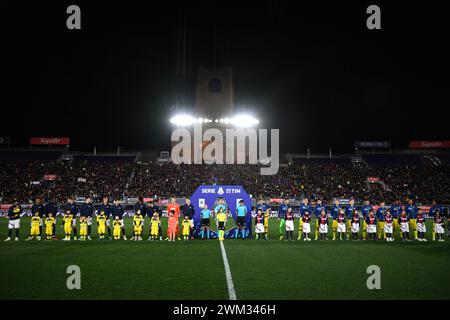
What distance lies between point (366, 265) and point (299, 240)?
23.5 feet

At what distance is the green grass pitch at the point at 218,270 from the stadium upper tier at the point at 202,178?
28.2 m

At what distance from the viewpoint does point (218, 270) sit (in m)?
11.6

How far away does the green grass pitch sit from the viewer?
8930mm

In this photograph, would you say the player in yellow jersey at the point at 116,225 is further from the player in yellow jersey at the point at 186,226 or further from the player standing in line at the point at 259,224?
the player standing in line at the point at 259,224

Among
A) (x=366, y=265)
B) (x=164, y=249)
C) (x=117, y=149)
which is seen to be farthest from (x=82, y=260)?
(x=117, y=149)

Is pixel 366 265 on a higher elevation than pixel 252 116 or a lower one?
lower

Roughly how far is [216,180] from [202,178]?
1.94 meters

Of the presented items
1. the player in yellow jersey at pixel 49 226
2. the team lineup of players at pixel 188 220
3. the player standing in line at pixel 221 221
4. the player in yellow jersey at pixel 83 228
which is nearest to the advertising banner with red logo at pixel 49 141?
the team lineup of players at pixel 188 220

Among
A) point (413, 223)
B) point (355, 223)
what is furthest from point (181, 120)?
point (413, 223)

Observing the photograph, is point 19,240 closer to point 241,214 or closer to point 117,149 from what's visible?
point 241,214

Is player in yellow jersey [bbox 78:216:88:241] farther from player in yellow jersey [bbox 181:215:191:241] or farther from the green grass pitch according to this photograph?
player in yellow jersey [bbox 181:215:191:241]
